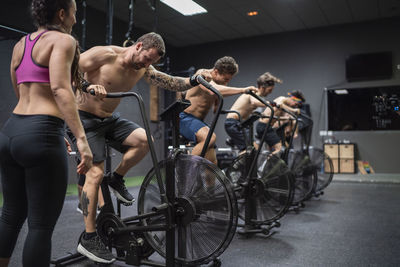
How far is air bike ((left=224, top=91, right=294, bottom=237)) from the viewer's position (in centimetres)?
294

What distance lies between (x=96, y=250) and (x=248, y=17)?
703cm

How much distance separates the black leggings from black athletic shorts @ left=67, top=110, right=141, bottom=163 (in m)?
0.87

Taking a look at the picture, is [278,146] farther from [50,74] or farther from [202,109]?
[50,74]

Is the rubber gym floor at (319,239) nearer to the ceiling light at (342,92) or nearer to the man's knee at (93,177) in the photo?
the man's knee at (93,177)

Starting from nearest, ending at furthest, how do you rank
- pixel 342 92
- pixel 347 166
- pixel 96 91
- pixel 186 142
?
1. pixel 96 91
2. pixel 186 142
3. pixel 347 166
4. pixel 342 92

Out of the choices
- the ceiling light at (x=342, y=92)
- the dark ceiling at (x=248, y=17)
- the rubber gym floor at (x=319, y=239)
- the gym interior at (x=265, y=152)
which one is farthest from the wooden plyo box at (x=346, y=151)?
the rubber gym floor at (x=319, y=239)

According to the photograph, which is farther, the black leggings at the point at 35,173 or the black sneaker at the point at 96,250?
the black sneaker at the point at 96,250

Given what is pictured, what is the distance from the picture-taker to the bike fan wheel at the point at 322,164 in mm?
4805

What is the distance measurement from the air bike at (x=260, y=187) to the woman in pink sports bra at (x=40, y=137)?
1938mm

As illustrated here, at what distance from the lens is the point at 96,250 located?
1953 millimetres

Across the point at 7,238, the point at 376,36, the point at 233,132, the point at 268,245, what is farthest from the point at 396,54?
the point at 7,238

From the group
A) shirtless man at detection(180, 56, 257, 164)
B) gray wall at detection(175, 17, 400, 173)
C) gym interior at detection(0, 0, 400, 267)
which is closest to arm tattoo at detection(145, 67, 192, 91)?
gym interior at detection(0, 0, 400, 267)

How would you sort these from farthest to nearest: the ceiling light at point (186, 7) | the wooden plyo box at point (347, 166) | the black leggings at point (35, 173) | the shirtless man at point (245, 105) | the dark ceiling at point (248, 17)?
the wooden plyo box at point (347, 166)
the dark ceiling at point (248, 17)
the ceiling light at point (186, 7)
the shirtless man at point (245, 105)
the black leggings at point (35, 173)

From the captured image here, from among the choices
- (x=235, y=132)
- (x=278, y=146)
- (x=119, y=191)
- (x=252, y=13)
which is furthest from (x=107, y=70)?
(x=252, y=13)
